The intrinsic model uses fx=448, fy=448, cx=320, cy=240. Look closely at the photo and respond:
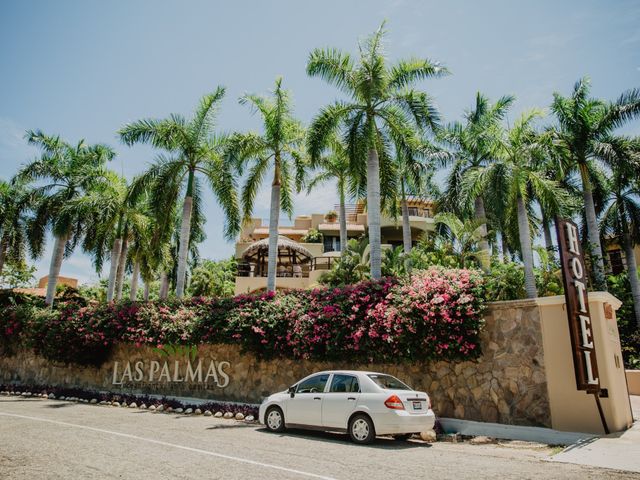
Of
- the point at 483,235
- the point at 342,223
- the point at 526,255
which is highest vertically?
the point at 342,223

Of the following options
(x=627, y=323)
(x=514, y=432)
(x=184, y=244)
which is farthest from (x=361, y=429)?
(x=627, y=323)

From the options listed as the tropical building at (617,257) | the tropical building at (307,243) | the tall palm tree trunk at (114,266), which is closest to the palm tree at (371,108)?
the tropical building at (307,243)

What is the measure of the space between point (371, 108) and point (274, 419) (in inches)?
459

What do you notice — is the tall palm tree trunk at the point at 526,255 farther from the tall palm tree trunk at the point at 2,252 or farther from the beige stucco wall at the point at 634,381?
the tall palm tree trunk at the point at 2,252

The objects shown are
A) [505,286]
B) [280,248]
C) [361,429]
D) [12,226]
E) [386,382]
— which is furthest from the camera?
[280,248]

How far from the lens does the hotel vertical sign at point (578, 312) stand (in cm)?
1029

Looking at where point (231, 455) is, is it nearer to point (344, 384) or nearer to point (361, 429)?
point (361, 429)

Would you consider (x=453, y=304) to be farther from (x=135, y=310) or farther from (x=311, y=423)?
(x=135, y=310)

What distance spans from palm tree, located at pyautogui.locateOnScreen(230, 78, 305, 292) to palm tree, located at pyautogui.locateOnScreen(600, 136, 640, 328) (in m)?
16.2

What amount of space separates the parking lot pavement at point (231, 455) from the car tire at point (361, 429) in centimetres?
23

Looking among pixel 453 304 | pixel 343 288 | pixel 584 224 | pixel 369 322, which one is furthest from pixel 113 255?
pixel 584 224

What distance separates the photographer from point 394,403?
923 cm

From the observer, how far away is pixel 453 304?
480 inches

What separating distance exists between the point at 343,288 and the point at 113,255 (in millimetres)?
15504
